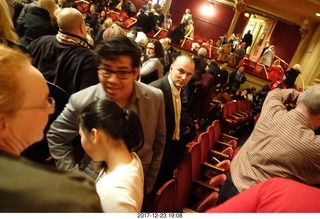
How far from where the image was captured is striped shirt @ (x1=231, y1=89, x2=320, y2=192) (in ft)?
4.10

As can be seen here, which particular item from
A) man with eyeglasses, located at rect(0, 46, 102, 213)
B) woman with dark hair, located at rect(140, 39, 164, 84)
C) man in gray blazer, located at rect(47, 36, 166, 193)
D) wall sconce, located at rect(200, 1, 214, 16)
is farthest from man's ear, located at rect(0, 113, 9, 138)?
wall sconce, located at rect(200, 1, 214, 16)

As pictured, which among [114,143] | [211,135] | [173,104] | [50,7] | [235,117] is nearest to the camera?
[114,143]

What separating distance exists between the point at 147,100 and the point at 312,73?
968 cm

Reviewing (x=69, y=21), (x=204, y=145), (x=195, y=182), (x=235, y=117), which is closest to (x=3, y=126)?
(x=69, y=21)

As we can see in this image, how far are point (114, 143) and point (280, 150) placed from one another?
0.84 meters

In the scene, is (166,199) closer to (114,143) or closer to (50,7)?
(114,143)

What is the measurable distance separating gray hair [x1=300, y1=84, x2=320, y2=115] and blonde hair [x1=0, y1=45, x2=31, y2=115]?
1.24m

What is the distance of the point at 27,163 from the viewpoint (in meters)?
0.51

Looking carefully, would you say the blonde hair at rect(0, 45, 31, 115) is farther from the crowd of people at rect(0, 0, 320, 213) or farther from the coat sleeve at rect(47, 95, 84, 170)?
the coat sleeve at rect(47, 95, 84, 170)

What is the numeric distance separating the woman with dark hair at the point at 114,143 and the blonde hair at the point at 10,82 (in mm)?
351

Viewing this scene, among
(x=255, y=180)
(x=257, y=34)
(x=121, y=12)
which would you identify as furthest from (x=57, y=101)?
(x=257, y=34)

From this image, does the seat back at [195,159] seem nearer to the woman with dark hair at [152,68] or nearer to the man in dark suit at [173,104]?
the man in dark suit at [173,104]

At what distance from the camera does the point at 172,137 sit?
74.8 inches

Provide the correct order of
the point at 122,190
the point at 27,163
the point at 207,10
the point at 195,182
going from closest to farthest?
the point at 27,163 → the point at 122,190 → the point at 195,182 → the point at 207,10
